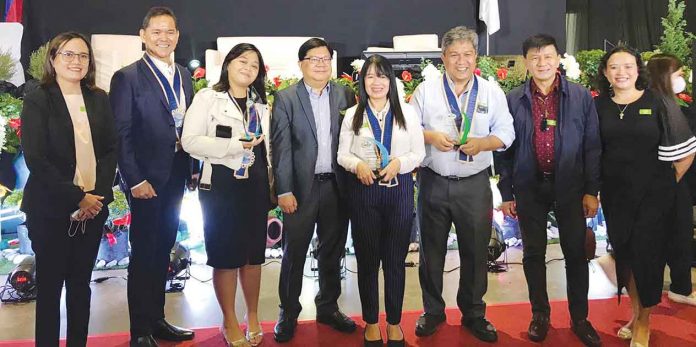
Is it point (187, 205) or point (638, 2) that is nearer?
point (187, 205)

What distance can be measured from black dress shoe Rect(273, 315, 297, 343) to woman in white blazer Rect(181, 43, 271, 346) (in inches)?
8.5

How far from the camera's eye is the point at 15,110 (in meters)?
4.39

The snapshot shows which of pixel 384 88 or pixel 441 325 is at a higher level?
pixel 384 88

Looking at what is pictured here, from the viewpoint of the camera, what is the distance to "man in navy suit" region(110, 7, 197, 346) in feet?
8.86

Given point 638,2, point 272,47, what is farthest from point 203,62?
point 638,2

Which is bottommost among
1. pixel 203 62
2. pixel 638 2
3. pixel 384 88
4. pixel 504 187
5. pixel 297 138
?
pixel 504 187

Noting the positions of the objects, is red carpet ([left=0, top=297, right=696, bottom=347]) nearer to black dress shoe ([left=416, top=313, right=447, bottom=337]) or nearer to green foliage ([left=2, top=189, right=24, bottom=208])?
black dress shoe ([left=416, top=313, right=447, bottom=337])

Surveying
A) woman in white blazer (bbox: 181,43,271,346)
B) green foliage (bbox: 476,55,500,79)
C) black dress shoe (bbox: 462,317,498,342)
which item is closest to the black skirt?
woman in white blazer (bbox: 181,43,271,346)

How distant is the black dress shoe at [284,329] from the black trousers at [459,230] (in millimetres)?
709

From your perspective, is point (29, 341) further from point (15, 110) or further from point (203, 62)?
point (203, 62)

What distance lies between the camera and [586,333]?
288 centimetres

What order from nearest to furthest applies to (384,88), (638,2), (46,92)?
1. (46,92)
2. (384,88)
3. (638,2)

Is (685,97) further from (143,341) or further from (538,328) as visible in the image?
(143,341)

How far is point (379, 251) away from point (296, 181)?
53 centimetres
